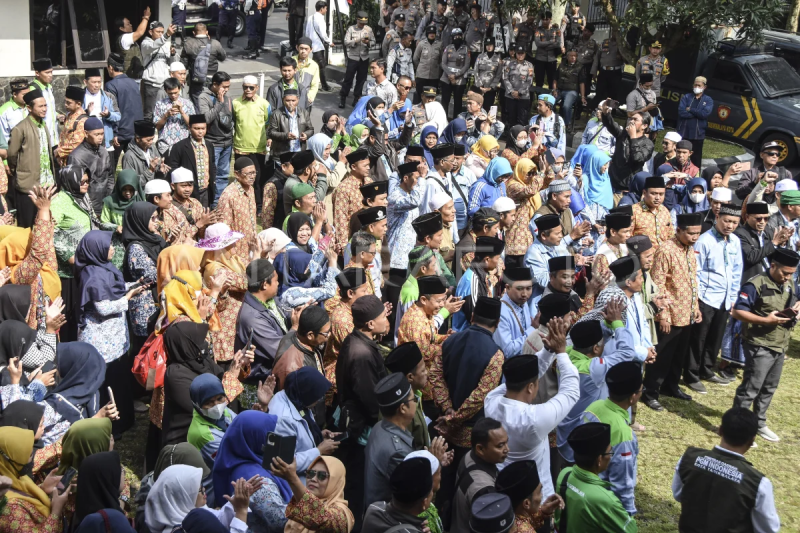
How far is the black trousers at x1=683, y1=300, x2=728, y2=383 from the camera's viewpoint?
8.98 meters

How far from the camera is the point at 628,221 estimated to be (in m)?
7.95

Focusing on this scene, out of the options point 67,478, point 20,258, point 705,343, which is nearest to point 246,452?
point 67,478

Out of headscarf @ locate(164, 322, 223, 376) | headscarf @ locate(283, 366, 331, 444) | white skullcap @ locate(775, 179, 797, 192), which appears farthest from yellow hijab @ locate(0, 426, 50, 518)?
white skullcap @ locate(775, 179, 797, 192)

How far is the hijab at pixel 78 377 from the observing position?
588 cm

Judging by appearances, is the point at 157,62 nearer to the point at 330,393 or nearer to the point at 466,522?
the point at 330,393

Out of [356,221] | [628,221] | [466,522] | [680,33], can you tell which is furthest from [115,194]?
[680,33]

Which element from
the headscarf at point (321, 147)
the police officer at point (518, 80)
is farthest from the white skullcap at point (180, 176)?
the police officer at point (518, 80)

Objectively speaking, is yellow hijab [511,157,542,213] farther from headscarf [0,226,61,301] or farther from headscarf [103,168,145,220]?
headscarf [0,226,61,301]

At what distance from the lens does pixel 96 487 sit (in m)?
4.63

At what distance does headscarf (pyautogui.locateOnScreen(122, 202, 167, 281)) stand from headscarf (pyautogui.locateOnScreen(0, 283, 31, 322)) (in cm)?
116

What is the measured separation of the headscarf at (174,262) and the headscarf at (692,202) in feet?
20.1

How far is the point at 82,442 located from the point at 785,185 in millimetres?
8231

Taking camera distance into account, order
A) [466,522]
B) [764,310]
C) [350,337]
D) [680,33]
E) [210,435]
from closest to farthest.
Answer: [466,522]
[210,435]
[350,337]
[764,310]
[680,33]

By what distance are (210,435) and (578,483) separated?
6.96 feet
